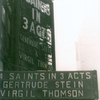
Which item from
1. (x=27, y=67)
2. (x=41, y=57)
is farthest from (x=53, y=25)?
(x=27, y=67)

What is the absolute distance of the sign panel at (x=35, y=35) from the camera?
18.2 meters

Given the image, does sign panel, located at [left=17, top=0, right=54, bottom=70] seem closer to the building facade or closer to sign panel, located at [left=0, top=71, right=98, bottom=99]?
the building facade

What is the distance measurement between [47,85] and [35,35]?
8414mm

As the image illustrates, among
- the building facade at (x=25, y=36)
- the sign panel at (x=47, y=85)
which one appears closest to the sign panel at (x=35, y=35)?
the building facade at (x=25, y=36)

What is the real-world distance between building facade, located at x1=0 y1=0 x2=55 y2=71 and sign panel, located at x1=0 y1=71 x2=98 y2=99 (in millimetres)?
5541

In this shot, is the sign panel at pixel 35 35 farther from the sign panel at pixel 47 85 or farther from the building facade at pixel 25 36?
the sign panel at pixel 47 85

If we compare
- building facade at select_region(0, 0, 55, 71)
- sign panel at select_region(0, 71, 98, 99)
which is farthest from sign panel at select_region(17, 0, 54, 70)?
sign panel at select_region(0, 71, 98, 99)

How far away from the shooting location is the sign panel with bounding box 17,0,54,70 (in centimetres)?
1825

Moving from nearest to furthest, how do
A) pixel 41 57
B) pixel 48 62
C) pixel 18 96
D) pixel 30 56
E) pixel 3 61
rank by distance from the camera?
pixel 18 96 < pixel 3 61 < pixel 30 56 < pixel 41 57 < pixel 48 62

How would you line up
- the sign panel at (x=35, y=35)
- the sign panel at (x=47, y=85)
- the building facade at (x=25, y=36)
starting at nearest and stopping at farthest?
1. the sign panel at (x=47, y=85)
2. the building facade at (x=25, y=36)
3. the sign panel at (x=35, y=35)

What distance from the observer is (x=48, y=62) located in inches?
845

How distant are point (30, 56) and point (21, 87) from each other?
7.66 m

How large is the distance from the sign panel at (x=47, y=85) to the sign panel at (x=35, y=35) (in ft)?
21.3

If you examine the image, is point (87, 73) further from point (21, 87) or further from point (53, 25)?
point (53, 25)
